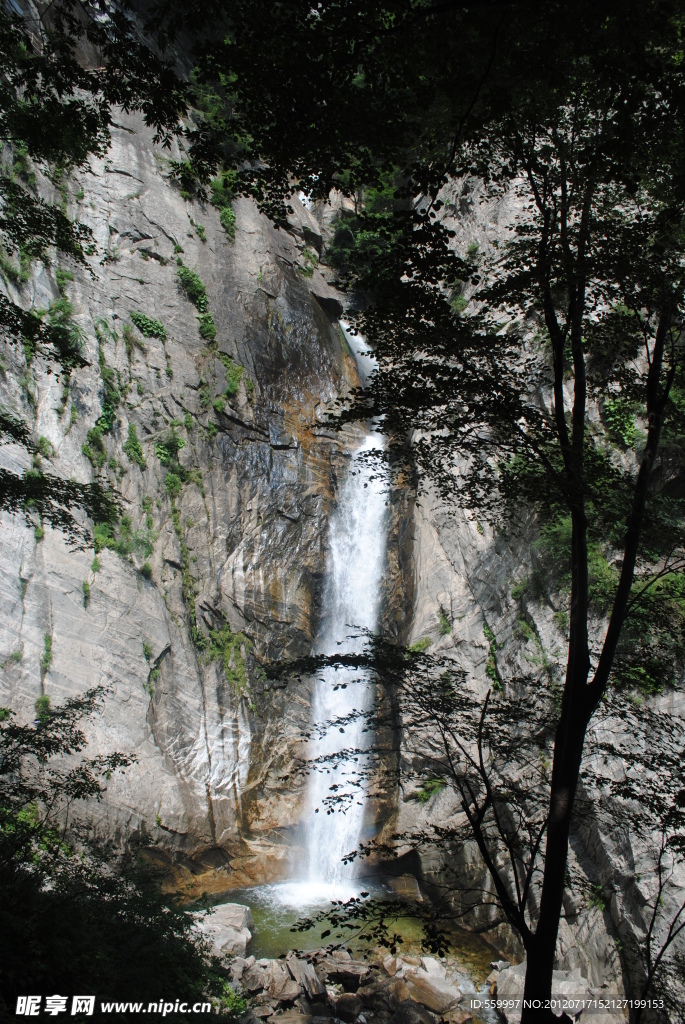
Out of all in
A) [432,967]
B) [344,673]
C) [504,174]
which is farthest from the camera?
[344,673]

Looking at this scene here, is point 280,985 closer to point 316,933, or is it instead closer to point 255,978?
point 255,978

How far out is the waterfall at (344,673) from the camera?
13656mm

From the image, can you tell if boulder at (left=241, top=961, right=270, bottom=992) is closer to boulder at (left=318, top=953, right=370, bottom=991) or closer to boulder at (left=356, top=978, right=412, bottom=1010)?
boulder at (left=318, top=953, right=370, bottom=991)

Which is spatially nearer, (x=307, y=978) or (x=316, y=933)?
(x=307, y=978)

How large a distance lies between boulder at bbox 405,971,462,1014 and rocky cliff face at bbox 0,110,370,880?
453 centimetres

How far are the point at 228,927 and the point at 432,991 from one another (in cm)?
320

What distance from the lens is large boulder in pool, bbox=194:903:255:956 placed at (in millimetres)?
9245

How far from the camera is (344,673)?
51.9 feet

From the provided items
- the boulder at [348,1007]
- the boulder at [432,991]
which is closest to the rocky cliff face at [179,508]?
the boulder at [348,1007]

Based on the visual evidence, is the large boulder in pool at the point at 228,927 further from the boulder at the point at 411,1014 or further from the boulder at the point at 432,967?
the boulder at the point at 432,967

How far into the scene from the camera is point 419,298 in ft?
18.0

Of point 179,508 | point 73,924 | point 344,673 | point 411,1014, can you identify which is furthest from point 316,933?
point 179,508

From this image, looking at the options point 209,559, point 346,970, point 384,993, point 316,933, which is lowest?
point 384,993

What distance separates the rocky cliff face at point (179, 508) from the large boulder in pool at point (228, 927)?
174 centimetres
